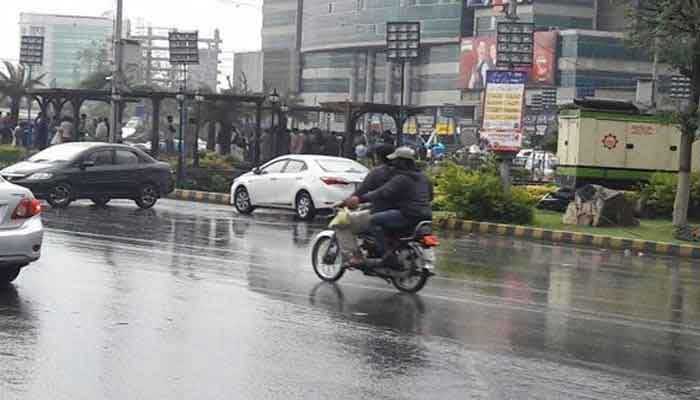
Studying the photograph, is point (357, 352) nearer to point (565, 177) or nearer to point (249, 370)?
point (249, 370)

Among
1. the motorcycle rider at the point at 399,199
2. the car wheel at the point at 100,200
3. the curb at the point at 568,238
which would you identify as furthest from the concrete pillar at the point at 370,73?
the motorcycle rider at the point at 399,199

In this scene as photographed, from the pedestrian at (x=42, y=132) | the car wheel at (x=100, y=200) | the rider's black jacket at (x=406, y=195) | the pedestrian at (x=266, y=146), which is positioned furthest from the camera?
the pedestrian at (x=42, y=132)

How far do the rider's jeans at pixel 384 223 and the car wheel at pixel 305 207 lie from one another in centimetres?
1149

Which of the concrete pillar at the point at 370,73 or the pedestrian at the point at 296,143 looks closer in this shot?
the pedestrian at the point at 296,143

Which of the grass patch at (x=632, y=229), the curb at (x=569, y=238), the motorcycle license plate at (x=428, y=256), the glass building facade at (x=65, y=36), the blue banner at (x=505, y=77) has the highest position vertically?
the glass building facade at (x=65, y=36)

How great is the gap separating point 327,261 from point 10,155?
93.9 ft

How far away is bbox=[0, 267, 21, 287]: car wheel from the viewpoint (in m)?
11.8

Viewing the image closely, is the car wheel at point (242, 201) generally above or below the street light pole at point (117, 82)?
below

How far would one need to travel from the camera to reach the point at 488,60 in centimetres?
9700

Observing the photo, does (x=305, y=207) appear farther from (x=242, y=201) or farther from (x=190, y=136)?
(x=190, y=136)

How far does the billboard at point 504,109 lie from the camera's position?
26.3m

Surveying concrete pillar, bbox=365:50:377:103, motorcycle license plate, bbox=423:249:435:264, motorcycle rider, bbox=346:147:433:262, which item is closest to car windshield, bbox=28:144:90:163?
motorcycle rider, bbox=346:147:433:262

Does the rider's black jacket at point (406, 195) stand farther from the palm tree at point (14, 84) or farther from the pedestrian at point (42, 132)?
the palm tree at point (14, 84)

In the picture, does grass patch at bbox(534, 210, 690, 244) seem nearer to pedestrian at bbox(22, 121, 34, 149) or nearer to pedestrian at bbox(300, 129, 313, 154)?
pedestrian at bbox(300, 129, 313, 154)
